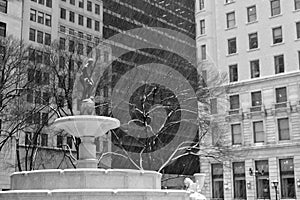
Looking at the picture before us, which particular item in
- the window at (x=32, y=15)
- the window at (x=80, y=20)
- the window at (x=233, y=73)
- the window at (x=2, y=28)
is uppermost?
the window at (x=80, y=20)

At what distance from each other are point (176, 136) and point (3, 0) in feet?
95.3

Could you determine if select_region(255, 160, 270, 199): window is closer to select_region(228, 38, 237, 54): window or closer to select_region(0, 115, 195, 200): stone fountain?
select_region(228, 38, 237, 54): window

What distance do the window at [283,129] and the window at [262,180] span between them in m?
3.15

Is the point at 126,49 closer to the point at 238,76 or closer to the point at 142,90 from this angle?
the point at 238,76

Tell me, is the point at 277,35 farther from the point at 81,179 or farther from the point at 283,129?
the point at 81,179

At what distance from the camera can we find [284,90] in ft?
160

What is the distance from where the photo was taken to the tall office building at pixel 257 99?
48000 mm

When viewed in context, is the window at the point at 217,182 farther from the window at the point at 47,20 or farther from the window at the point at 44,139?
the window at the point at 47,20

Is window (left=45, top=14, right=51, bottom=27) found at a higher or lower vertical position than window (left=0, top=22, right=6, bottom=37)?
higher

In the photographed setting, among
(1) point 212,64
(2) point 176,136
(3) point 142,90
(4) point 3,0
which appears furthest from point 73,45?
(2) point 176,136

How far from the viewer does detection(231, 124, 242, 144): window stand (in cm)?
5178

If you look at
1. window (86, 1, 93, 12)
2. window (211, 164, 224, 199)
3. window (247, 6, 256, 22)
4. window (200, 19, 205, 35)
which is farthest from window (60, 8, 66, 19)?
window (211, 164, 224, 199)

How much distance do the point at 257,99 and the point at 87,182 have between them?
38.1 m

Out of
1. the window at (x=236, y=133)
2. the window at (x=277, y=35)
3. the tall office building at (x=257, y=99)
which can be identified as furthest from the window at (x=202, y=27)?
the window at (x=236, y=133)
